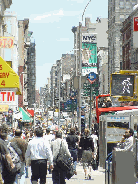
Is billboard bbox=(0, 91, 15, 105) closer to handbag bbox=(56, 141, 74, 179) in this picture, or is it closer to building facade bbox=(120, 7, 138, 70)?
handbag bbox=(56, 141, 74, 179)

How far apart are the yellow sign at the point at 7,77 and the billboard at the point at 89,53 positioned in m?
26.7

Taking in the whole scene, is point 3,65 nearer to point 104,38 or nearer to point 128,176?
point 128,176

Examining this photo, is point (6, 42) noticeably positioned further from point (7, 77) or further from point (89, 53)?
point (89, 53)

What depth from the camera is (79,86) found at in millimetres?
33312

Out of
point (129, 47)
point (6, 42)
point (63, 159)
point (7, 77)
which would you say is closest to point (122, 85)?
point (7, 77)

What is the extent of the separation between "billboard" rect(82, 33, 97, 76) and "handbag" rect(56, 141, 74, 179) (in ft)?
92.2

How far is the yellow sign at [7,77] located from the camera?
14234 millimetres

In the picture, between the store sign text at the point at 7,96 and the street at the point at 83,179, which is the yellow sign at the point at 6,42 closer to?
the store sign text at the point at 7,96

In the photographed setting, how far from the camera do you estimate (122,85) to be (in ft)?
53.1

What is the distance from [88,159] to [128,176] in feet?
27.3

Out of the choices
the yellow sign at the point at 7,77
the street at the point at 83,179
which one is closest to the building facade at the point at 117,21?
the street at the point at 83,179

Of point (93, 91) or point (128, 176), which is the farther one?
point (93, 91)

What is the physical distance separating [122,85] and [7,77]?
150 inches

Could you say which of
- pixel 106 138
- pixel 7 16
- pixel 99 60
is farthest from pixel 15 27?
pixel 99 60
